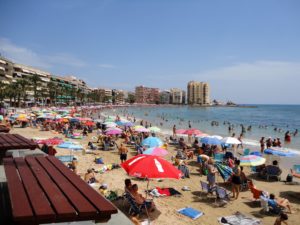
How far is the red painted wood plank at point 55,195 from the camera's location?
3.11m

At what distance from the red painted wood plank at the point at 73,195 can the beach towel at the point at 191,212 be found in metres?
5.19

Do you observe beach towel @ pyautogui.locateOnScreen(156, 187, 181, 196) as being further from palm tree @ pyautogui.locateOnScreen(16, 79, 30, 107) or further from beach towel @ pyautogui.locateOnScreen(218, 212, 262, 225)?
palm tree @ pyautogui.locateOnScreen(16, 79, 30, 107)

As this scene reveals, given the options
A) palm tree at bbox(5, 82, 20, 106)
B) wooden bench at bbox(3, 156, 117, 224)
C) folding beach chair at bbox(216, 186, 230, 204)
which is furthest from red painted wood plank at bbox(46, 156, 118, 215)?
palm tree at bbox(5, 82, 20, 106)

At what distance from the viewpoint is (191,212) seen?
29.7 feet

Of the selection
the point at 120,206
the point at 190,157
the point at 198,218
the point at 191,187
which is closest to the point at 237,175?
the point at 191,187

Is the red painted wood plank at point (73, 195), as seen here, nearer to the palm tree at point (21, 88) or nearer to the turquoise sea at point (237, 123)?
the turquoise sea at point (237, 123)

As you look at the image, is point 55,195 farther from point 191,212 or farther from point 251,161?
point 251,161

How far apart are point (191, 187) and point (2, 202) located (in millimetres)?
8403

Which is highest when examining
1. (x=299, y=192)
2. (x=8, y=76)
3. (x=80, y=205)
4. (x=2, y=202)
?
(x=8, y=76)

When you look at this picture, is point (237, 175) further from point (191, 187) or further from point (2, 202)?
point (2, 202)

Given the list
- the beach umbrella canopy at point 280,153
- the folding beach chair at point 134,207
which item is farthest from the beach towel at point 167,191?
the beach umbrella canopy at point 280,153

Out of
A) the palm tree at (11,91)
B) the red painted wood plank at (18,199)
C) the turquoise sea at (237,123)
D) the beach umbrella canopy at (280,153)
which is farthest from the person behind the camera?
the palm tree at (11,91)

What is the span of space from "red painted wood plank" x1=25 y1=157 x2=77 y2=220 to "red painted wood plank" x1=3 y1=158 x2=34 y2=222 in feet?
0.83

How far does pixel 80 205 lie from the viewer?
3332mm
